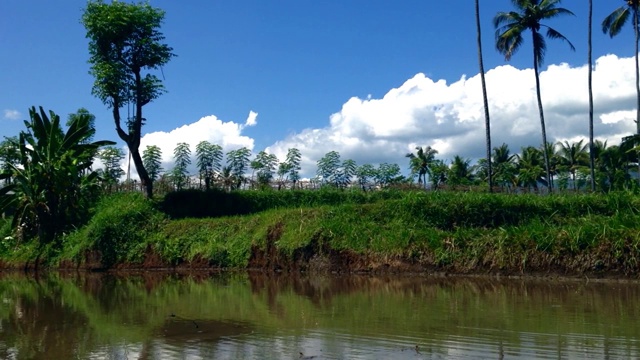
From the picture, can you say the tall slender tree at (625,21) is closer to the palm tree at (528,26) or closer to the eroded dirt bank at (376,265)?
the palm tree at (528,26)

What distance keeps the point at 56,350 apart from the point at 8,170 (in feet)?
66.0

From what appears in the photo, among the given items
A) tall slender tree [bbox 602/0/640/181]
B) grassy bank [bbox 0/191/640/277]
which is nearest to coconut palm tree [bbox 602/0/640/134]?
tall slender tree [bbox 602/0/640/181]

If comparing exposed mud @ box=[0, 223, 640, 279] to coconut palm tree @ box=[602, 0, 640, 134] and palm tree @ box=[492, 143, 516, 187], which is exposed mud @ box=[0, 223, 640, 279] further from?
palm tree @ box=[492, 143, 516, 187]

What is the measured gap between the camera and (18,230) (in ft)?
83.8

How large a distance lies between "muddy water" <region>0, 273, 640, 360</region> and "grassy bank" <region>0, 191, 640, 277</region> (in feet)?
4.05

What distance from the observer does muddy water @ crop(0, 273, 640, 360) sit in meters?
7.62

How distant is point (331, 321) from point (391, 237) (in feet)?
32.9

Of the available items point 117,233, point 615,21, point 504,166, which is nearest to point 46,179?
point 117,233

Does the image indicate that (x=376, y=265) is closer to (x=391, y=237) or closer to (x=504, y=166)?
(x=391, y=237)

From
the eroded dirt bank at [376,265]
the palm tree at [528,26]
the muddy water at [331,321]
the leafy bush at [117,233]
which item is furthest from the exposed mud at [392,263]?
the palm tree at [528,26]

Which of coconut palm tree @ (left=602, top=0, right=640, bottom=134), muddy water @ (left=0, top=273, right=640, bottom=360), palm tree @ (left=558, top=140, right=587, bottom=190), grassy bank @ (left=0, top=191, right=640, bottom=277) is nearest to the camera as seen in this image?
muddy water @ (left=0, top=273, right=640, bottom=360)

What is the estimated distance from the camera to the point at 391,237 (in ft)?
65.0

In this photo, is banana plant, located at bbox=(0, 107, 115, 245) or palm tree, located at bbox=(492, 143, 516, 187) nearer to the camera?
banana plant, located at bbox=(0, 107, 115, 245)

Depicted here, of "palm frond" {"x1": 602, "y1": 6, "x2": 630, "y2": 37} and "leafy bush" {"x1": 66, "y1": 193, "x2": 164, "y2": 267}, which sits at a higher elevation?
"palm frond" {"x1": 602, "y1": 6, "x2": 630, "y2": 37}
